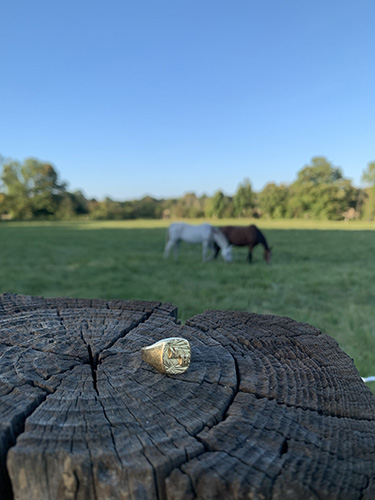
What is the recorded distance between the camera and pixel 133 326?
163 centimetres

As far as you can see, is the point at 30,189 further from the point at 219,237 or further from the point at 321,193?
the point at 219,237

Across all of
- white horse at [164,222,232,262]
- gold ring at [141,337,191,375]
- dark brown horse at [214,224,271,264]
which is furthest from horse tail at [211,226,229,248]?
gold ring at [141,337,191,375]

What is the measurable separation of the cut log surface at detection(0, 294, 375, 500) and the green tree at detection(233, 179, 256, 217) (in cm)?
6413

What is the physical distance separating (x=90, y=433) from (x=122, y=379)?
0.85ft

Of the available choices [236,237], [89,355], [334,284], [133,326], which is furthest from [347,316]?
[236,237]

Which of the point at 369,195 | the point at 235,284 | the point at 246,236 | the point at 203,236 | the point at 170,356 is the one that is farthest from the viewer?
the point at 369,195

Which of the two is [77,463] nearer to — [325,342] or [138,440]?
[138,440]

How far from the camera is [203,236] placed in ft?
33.5

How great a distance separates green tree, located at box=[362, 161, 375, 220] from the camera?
45688mm

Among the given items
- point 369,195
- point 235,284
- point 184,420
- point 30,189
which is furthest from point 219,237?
point 30,189

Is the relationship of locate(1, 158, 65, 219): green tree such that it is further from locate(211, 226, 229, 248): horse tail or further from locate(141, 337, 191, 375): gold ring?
locate(141, 337, 191, 375): gold ring

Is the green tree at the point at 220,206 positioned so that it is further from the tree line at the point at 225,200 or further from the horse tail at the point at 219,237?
the horse tail at the point at 219,237

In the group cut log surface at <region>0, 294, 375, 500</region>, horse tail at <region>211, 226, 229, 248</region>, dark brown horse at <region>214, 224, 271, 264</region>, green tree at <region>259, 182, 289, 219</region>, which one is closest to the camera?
cut log surface at <region>0, 294, 375, 500</region>

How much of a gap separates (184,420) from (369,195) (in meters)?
54.7
